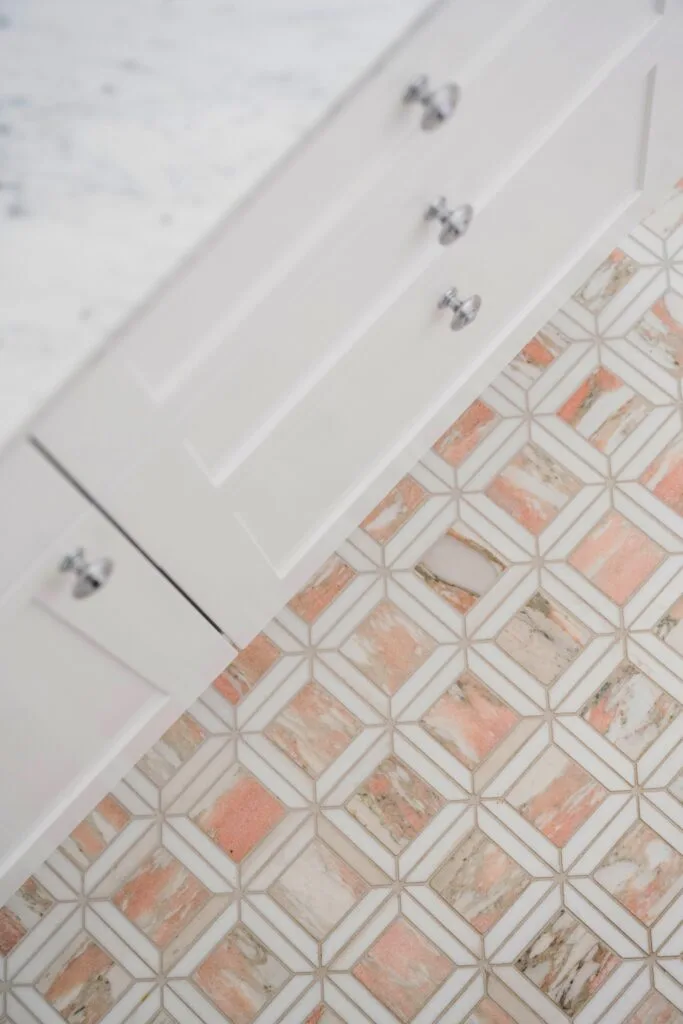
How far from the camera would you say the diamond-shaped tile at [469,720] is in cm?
131

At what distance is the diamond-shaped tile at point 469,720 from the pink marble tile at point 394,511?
21 centimetres

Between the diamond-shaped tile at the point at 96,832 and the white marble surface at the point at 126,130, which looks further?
the diamond-shaped tile at the point at 96,832

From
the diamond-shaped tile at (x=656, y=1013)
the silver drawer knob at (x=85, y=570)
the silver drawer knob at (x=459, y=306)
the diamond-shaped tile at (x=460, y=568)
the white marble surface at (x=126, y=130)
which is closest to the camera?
the white marble surface at (x=126, y=130)

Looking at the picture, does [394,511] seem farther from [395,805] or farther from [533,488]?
[395,805]

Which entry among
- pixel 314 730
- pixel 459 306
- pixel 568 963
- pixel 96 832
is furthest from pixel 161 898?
→ pixel 459 306

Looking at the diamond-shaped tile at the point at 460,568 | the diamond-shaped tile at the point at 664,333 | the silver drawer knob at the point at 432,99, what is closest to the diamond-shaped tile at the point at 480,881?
the diamond-shaped tile at the point at 460,568

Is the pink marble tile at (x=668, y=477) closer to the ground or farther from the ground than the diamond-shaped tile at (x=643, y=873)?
farther from the ground

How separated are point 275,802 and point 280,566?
1.28ft

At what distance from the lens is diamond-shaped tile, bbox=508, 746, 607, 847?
1285 millimetres

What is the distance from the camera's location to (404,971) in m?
1.26

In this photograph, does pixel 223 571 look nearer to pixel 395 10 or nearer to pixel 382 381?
pixel 382 381

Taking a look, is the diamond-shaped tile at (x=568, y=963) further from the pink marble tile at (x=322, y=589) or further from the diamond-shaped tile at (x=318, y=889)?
the pink marble tile at (x=322, y=589)

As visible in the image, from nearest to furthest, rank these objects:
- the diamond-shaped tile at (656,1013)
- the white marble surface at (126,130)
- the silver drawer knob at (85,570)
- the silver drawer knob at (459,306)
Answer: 1. the white marble surface at (126,130)
2. the silver drawer knob at (85,570)
3. the silver drawer knob at (459,306)
4. the diamond-shaped tile at (656,1013)

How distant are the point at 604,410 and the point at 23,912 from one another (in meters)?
0.95
